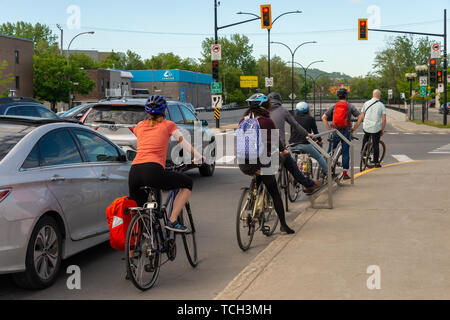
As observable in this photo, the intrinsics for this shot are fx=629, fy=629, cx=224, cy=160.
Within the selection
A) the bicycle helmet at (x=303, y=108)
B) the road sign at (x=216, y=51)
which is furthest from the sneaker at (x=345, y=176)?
the road sign at (x=216, y=51)

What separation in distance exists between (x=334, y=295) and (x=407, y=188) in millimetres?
6942

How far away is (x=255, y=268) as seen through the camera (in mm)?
6109

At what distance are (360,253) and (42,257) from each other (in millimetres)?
3183

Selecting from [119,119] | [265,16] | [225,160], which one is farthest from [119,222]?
[265,16]

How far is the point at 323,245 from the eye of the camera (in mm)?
7055

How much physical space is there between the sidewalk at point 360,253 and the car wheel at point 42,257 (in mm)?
1710

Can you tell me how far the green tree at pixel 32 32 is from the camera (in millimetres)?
147250

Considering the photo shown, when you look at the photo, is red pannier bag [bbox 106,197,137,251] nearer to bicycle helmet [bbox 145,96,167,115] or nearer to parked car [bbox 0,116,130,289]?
parked car [bbox 0,116,130,289]

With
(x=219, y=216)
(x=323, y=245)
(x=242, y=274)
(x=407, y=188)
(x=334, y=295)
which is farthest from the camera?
(x=407, y=188)

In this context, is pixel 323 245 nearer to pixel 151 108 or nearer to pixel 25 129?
pixel 151 108

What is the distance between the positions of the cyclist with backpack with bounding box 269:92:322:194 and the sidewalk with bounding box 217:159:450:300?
524 mm

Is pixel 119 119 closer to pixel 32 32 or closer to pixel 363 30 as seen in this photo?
pixel 363 30

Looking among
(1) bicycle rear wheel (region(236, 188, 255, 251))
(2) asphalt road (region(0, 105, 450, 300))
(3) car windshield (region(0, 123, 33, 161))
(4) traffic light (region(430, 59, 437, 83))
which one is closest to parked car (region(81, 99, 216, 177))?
(2) asphalt road (region(0, 105, 450, 300))
